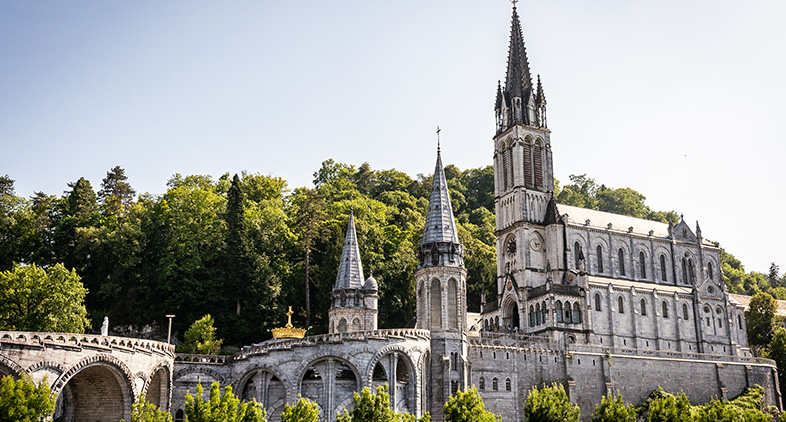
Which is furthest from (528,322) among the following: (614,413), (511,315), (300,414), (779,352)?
(300,414)

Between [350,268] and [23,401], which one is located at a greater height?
[350,268]

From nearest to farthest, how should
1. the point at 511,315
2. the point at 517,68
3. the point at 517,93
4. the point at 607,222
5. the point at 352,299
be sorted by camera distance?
the point at 352,299
the point at 511,315
the point at 607,222
the point at 517,93
the point at 517,68

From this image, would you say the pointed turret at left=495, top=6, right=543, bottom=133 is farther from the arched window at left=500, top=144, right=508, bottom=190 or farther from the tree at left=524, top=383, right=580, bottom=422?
the tree at left=524, top=383, right=580, bottom=422

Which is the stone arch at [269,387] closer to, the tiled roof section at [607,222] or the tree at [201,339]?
the tree at [201,339]

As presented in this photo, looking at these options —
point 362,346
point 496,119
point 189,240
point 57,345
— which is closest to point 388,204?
point 496,119

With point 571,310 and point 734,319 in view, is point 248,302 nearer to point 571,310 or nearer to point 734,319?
point 571,310

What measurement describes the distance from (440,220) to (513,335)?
13196mm

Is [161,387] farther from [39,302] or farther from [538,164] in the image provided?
[538,164]

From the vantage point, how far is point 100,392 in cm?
4097

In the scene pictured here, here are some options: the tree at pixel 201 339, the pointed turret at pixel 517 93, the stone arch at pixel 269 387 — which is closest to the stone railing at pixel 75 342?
the stone arch at pixel 269 387

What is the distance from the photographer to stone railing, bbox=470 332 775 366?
5809cm

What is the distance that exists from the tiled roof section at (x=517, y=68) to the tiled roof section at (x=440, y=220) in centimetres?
2728

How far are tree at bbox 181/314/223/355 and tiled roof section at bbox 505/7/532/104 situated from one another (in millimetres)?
38633

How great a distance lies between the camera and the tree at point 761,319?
271ft
